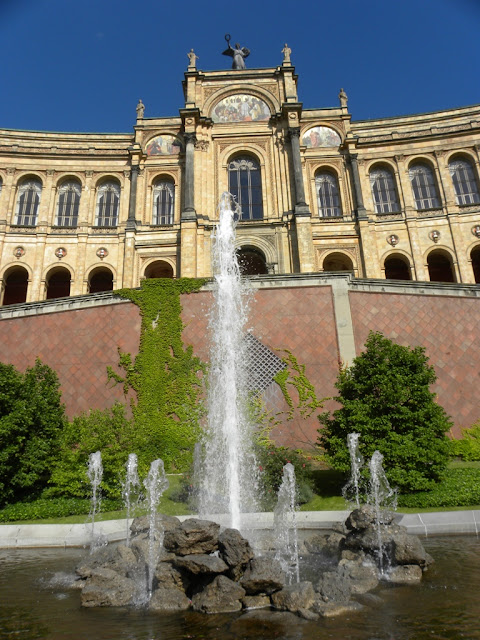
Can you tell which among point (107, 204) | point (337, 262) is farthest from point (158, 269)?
point (337, 262)

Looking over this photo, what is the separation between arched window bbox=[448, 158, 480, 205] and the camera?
30062mm

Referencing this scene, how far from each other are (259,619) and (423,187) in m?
31.6

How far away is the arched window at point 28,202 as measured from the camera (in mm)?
30828

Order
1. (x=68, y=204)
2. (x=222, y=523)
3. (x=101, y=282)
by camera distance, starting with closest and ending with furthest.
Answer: (x=222, y=523) < (x=68, y=204) < (x=101, y=282)

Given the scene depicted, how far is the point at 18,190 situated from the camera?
3145cm

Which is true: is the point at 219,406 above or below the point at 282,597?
above

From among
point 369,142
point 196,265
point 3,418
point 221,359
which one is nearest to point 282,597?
point 3,418

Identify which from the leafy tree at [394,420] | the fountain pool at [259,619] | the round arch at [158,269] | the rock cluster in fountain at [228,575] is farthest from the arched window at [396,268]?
the fountain pool at [259,619]

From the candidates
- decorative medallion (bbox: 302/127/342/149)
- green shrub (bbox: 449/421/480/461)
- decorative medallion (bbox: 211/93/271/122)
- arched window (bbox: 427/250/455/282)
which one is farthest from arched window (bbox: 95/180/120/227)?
green shrub (bbox: 449/421/480/461)

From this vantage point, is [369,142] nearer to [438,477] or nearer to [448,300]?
[448,300]

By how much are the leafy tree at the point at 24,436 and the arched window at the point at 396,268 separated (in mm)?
24841

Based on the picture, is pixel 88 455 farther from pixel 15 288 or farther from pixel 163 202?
pixel 15 288

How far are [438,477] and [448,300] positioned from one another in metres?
8.18

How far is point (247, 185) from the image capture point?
30.5 meters
